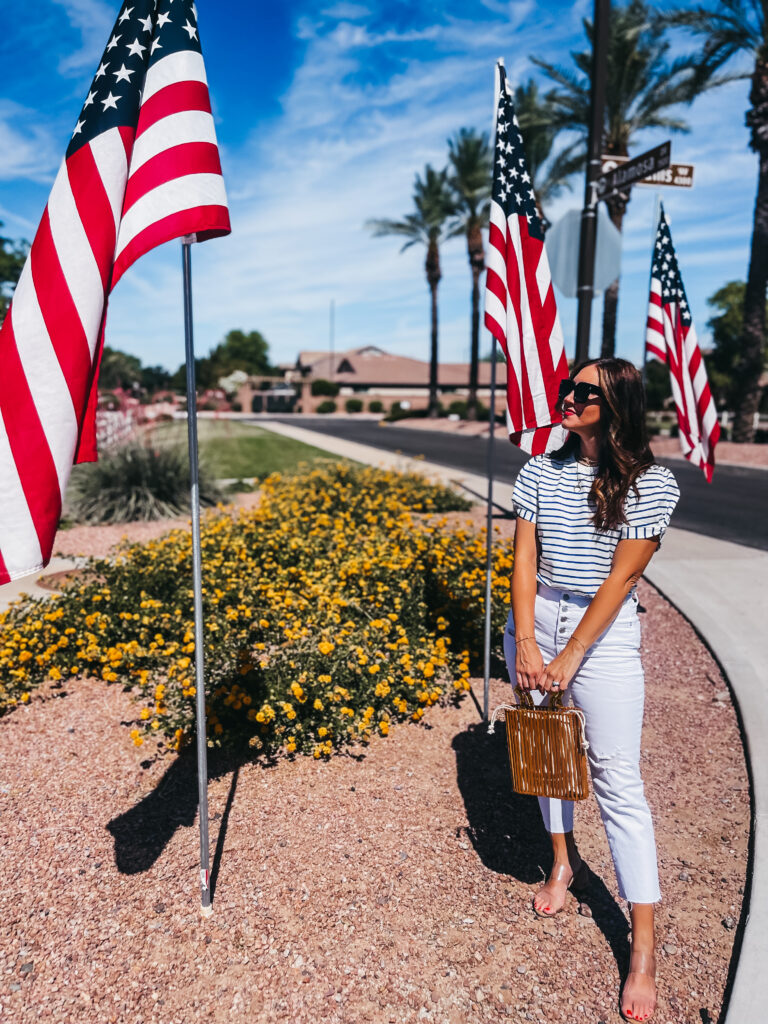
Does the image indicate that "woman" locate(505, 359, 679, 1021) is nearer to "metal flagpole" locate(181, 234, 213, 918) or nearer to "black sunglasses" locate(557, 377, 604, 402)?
"black sunglasses" locate(557, 377, 604, 402)

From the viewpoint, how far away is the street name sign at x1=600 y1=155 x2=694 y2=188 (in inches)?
207

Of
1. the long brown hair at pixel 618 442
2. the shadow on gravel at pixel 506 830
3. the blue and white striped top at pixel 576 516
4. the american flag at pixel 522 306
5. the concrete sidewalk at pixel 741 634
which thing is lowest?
the shadow on gravel at pixel 506 830

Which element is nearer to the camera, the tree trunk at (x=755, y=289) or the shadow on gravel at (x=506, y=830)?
the shadow on gravel at (x=506, y=830)

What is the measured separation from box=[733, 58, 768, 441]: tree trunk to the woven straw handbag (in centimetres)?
1834

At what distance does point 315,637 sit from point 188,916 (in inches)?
75.2

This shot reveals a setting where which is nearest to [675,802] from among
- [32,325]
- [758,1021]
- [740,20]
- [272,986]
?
[758,1021]

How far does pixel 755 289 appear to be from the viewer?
1762 cm

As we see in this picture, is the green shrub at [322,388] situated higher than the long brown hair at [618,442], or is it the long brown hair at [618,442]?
the green shrub at [322,388]

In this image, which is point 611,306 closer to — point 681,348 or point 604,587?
point 681,348

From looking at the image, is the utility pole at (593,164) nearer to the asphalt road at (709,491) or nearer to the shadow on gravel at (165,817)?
the asphalt road at (709,491)

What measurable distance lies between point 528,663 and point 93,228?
190 centimetres

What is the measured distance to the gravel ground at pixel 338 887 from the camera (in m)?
2.21

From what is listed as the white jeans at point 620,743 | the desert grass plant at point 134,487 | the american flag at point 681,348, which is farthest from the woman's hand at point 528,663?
the desert grass plant at point 134,487

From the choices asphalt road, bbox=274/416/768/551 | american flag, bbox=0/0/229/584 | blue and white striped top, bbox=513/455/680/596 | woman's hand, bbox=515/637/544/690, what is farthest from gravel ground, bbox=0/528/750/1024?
asphalt road, bbox=274/416/768/551
